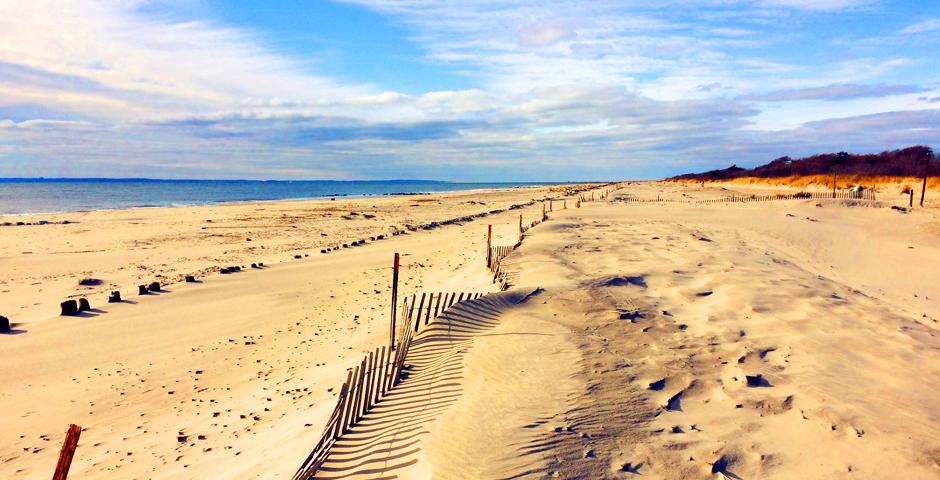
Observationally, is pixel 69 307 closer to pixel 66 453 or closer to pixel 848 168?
pixel 66 453

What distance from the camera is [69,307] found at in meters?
10.6

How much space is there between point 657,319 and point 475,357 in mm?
3241

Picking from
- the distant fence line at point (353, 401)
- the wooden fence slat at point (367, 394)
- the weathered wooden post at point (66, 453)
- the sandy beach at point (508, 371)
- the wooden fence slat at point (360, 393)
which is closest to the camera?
the weathered wooden post at point (66, 453)

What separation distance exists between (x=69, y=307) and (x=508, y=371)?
865 centimetres

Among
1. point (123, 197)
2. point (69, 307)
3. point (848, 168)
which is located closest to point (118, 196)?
point (123, 197)

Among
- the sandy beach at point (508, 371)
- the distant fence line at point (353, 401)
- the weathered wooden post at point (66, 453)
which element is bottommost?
the sandy beach at point (508, 371)

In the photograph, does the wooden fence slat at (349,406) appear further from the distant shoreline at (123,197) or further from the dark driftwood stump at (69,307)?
the distant shoreline at (123,197)

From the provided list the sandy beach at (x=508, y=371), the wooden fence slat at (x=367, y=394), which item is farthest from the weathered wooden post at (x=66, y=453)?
the wooden fence slat at (x=367, y=394)

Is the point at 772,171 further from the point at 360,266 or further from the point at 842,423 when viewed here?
the point at 842,423

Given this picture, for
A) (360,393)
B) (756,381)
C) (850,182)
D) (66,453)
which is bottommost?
(756,381)

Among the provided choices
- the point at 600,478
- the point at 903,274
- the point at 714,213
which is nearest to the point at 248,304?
the point at 600,478

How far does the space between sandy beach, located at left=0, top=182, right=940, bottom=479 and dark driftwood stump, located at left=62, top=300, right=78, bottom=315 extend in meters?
0.27

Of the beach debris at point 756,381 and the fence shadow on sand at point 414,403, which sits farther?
the beach debris at point 756,381

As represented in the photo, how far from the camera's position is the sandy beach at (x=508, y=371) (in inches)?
197
